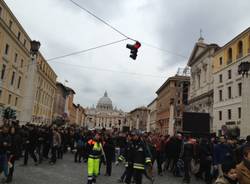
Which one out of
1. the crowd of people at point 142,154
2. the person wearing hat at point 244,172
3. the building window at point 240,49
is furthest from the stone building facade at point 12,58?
the person wearing hat at point 244,172

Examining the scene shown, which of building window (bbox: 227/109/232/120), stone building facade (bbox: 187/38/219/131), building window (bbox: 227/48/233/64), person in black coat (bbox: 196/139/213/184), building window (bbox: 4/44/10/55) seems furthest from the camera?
stone building facade (bbox: 187/38/219/131)

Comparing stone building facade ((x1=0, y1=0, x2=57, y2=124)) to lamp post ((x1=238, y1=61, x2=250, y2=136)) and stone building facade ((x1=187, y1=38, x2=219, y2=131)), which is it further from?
stone building facade ((x1=187, y1=38, x2=219, y2=131))

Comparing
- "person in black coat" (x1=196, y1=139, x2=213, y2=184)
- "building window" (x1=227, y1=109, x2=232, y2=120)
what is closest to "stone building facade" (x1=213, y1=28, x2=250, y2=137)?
"building window" (x1=227, y1=109, x2=232, y2=120)

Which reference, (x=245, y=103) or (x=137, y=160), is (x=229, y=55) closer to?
(x=245, y=103)

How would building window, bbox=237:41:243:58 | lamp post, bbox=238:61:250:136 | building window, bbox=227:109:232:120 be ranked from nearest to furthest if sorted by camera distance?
lamp post, bbox=238:61:250:136, building window, bbox=237:41:243:58, building window, bbox=227:109:232:120

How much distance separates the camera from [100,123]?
198625 mm

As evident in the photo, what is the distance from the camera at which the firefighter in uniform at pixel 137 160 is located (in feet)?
27.2

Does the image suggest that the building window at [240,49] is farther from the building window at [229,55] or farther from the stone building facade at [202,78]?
the stone building facade at [202,78]

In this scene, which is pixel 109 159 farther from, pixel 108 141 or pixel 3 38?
pixel 3 38

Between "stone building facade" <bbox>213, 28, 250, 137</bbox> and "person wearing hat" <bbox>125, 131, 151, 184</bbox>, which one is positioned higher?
"stone building facade" <bbox>213, 28, 250, 137</bbox>

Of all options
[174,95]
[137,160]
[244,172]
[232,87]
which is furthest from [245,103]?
[174,95]

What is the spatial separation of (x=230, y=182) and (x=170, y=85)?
73.0 meters

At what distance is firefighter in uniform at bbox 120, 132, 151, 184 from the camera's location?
27.2ft

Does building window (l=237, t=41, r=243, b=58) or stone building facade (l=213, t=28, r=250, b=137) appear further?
building window (l=237, t=41, r=243, b=58)
